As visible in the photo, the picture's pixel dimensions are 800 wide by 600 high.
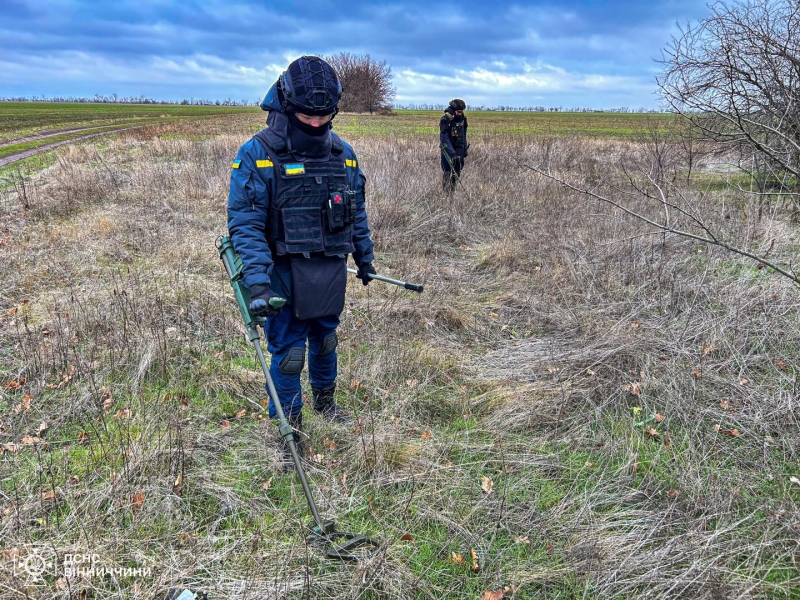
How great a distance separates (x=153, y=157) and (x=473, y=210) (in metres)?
10.3

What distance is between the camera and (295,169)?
2445 millimetres

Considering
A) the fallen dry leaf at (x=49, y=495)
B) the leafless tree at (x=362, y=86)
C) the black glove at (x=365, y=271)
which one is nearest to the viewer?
the fallen dry leaf at (x=49, y=495)

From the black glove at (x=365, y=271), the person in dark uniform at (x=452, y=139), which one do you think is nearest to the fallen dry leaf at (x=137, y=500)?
the black glove at (x=365, y=271)

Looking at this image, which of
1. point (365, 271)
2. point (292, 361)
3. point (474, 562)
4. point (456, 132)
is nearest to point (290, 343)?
point (292, 361)

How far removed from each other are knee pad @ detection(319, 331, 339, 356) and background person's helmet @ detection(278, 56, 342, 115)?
49.7 inches

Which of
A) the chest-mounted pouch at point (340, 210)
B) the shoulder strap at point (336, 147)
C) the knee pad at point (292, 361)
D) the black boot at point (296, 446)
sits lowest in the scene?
the black boot at point (296, 446)

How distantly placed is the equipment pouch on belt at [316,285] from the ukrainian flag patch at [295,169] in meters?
0.45

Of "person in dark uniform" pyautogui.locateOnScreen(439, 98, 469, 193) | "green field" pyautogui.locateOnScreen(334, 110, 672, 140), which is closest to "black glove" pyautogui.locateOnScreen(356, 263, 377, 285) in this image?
"person in dark uniform" pyautogui.locateOnScreen(439, 98, 469, 193)

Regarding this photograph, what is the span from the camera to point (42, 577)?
1838mm

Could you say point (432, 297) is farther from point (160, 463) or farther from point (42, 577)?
point (42, 577)

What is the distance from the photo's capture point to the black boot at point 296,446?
2.59 m

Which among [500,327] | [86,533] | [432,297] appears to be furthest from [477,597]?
[432,297]

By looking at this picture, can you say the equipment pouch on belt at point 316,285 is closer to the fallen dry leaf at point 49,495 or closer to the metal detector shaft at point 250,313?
the metal detector shaft at point 250,313

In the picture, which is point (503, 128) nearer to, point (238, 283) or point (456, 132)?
point (456, 132)
